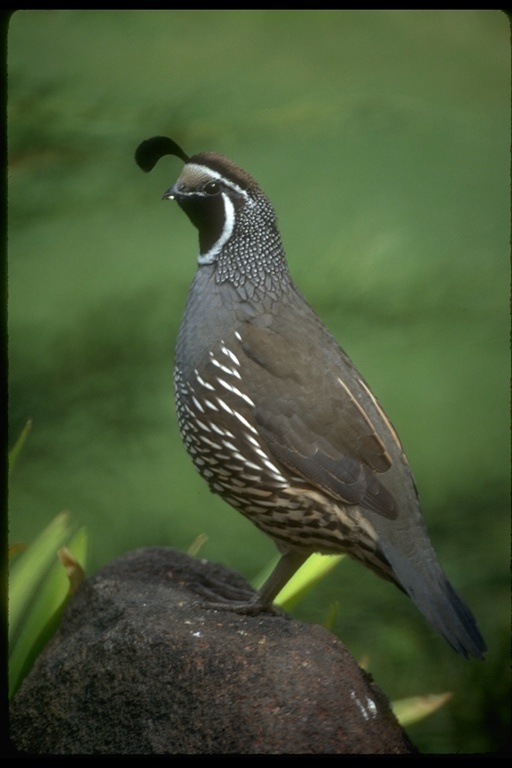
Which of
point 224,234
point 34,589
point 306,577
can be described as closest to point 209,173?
point 224,234

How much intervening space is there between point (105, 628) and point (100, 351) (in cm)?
121

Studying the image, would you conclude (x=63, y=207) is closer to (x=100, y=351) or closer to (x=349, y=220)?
(x=100, y=351)

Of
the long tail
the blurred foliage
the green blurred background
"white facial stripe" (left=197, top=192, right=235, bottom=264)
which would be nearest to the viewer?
the long tail

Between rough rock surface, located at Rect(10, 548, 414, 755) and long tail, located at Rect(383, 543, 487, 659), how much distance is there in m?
0.31

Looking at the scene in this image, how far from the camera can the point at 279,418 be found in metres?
3.11

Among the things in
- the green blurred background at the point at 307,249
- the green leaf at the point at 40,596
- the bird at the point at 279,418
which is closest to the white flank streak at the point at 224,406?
the bird at the point at 279,418

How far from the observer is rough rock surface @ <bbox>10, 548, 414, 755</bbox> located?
9.23ft

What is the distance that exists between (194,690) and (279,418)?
849 mm

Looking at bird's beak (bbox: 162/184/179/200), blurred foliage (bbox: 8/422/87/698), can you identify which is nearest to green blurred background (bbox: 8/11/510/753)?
blurred foliage (bbox: 8/422/87/698)

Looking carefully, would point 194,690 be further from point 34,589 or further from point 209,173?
point 209,173

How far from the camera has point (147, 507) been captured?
4141 mm

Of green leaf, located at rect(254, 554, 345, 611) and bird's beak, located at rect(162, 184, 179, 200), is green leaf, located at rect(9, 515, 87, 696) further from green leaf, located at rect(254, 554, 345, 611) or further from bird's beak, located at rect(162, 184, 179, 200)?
bird's beak, located at rect(162, 184, 179, 200)
